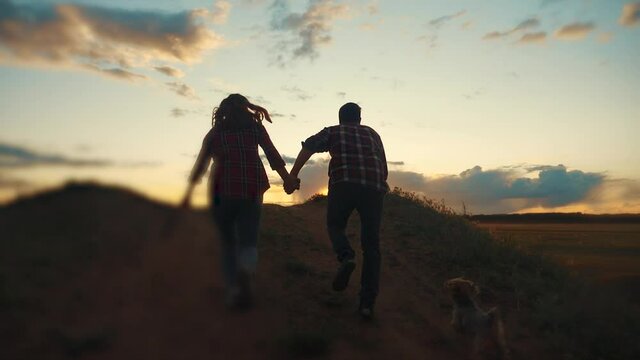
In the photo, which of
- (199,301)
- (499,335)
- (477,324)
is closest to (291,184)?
(199,301)

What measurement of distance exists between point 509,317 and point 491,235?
13.2 feet

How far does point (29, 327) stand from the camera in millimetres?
4965

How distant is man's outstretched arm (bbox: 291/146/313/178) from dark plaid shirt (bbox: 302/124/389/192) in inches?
1.9

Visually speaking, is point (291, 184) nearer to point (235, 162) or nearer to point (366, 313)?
point (235, 162)

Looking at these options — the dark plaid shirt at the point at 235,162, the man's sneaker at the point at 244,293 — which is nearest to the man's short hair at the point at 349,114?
the dark plaid shirt at the point at 235,162

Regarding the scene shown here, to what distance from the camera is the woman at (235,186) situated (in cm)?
588

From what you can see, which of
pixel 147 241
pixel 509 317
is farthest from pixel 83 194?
pixel 509 317

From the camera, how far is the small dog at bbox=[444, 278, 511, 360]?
5473mm

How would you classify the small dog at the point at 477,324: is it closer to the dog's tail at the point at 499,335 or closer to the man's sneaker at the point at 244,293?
the dog's tail at the point at 499,335

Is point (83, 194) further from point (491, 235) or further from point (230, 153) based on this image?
point (491, 235)

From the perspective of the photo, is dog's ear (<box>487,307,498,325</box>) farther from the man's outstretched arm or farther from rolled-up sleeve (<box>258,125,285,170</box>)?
rolled-up sleeve (<box>258,125,285,170</box>)

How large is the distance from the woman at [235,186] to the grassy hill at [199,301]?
42cm

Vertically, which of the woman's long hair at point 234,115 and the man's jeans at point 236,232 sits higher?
the woman's long hair at point 234,115

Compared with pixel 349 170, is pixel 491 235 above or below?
below
